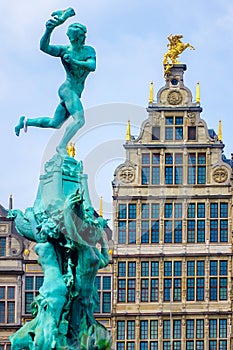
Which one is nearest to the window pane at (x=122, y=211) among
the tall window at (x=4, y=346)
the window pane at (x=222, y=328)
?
the window pane at (x=222, y=328)

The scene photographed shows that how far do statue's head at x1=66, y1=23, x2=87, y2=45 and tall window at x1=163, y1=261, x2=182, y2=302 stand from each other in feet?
91.4

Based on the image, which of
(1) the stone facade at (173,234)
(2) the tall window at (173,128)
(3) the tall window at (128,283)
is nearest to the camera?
(1) the stone facade at (173,234)

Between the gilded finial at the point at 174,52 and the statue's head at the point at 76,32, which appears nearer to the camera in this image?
the statue's head at the point at 76,32

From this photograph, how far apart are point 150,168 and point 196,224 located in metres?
3.20

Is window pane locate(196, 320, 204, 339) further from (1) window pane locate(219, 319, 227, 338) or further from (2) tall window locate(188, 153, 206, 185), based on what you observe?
(2) tall window locate(188, 153, 206, 185)

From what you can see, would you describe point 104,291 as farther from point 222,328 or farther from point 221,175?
point 221,175

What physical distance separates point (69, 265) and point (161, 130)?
29.1 metres

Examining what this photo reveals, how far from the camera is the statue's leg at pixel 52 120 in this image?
87.9 feet

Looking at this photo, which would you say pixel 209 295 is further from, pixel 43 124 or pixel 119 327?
pixel 43 124

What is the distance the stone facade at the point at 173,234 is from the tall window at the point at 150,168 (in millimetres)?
44

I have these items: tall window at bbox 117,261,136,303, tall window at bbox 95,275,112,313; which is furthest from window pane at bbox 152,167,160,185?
tall window at bbox 95,275,112,313

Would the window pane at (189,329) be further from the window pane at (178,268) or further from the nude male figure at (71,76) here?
the nude male figure at (71,76)

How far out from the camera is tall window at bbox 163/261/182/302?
2084 inches

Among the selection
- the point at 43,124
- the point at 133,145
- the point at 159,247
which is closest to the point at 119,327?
the point at 159,247
